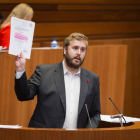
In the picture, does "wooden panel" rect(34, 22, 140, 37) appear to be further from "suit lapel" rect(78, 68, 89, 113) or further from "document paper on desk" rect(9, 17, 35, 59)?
"document paper on desk" rect(9, 17, 35, 59)

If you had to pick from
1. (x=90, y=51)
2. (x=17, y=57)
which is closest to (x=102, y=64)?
(x=90, y=51)

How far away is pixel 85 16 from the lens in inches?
242

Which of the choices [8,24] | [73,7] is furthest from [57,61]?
[73,7]

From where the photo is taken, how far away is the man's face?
3.27 m

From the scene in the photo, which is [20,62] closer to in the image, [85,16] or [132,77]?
[85,16]

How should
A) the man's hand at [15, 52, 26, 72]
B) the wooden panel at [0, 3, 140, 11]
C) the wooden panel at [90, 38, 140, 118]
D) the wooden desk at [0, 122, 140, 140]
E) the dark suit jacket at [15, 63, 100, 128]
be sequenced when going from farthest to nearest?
1. the wooden panel at [90, 38, 140, 118]
2. the wooden panel at [0, 3, 140, 11]
3. the dark suit jacket at [15, 63, 100, 128]
4. the man's hand at [15, 52, 26, 72]
5. the wooden desk at [0, 122, 140, 140]

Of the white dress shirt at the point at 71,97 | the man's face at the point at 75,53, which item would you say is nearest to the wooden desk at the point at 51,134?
the white dress shirt at the point at 71,97

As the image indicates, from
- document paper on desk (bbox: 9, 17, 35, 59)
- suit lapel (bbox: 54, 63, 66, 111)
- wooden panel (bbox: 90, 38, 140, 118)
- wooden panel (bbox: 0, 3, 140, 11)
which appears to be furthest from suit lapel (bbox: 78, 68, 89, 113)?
wooden panel (bbox: 90, 38, 140, 118)

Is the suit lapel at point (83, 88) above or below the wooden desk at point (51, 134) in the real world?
above

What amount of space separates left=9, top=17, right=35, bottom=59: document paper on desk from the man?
30cm

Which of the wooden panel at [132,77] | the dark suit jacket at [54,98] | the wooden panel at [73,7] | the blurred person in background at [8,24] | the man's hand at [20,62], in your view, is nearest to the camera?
the man's hand at [20,62]

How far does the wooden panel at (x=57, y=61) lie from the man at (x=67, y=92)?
0.80m

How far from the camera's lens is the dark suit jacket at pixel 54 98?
3217 mm

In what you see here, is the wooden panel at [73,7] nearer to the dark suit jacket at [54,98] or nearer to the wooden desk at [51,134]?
the dark suit jacket at [54,98]
